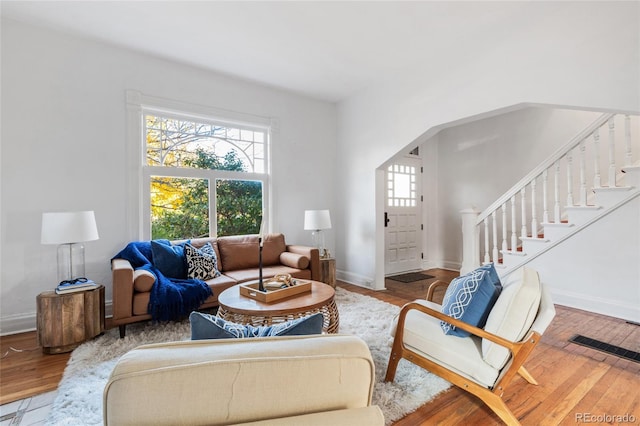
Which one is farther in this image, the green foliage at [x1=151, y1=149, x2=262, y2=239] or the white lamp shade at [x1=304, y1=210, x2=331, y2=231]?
the white lamp shade at [x1=304, y1=210, x2=331, y2=231]

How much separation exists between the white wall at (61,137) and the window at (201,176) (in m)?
0.28

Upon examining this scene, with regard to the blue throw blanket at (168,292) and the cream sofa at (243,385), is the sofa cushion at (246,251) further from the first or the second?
the cream sofa at (243,385)

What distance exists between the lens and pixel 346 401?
2.28 ft

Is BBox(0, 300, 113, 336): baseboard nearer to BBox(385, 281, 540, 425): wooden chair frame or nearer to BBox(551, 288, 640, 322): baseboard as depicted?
BBox(385, 281, 540, 425): wooden chair frame

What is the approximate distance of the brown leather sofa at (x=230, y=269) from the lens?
102 inches

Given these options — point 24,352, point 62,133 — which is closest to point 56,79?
point 62,133

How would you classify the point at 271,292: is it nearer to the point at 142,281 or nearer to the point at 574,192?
the point at 142,281

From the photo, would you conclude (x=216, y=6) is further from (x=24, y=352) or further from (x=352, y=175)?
(x=24, y=352)

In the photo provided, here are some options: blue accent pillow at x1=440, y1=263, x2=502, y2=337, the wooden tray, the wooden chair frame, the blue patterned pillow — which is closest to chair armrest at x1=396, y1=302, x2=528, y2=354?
the wooden chair frame

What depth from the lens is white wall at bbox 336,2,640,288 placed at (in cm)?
237

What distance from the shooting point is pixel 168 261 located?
3104 millimetres

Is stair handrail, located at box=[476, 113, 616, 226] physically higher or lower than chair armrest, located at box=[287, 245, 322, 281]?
higher

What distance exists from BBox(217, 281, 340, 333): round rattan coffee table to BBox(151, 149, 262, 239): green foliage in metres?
1.64

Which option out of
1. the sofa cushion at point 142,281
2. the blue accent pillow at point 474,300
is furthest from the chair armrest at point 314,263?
the blue accent pillow at point 474,300
